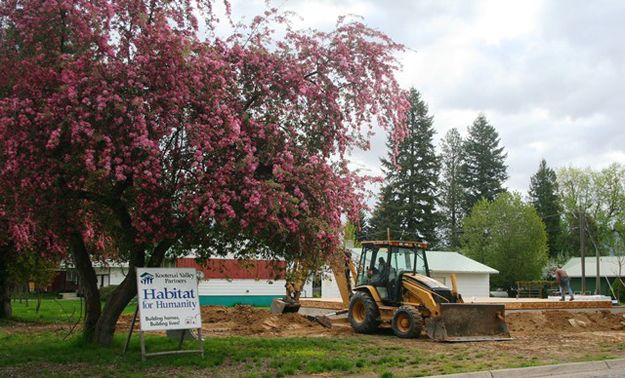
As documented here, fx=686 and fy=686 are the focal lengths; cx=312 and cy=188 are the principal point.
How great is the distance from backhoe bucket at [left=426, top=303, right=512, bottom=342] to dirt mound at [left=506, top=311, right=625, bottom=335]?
3.22 m

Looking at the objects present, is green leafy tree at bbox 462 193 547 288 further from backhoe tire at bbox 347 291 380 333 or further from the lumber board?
backhoe tire at bbox 347 291 380 333

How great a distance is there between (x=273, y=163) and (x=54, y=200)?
390 centimetres

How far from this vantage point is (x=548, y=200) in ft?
273

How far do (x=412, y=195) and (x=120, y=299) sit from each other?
183ft

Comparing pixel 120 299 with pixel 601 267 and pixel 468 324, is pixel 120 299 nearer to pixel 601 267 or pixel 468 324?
pixel 468 324

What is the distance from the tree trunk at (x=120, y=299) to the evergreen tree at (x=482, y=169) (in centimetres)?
6953

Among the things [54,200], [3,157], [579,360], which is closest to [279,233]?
[54,200]

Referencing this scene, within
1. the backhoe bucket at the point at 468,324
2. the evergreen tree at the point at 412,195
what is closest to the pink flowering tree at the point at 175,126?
the backhoe bucket at the point at 468,324

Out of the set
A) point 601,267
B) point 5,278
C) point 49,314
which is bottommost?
point 49,314

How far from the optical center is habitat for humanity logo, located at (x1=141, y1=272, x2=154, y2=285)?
500 inches

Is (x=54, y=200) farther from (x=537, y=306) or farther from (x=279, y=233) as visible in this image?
(x=537, y=306)

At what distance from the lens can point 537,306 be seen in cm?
2448

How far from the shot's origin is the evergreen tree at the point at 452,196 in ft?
258

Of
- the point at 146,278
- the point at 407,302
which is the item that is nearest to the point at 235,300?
the point at 407,302
